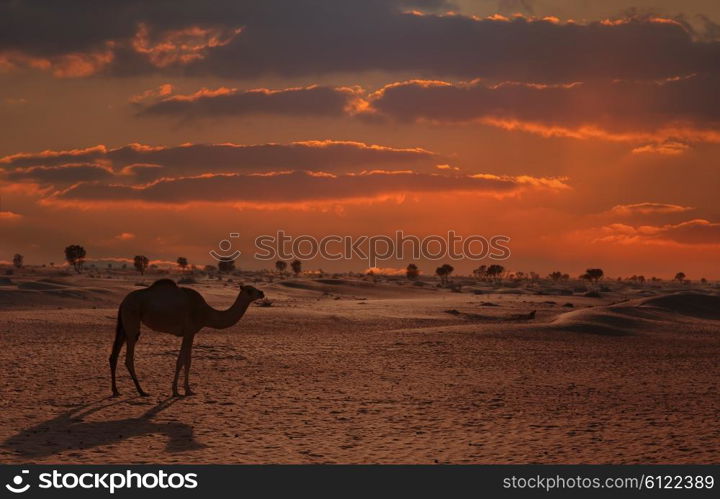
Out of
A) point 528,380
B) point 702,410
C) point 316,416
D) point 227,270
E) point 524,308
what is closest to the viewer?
point 316,416

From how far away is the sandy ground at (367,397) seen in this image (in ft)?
42.1

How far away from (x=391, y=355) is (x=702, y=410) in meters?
11.1

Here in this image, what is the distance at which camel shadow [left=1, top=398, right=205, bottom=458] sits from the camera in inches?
501

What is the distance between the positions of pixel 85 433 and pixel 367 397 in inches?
250

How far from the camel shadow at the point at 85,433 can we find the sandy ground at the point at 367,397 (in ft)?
0.15

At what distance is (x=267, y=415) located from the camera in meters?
15.5

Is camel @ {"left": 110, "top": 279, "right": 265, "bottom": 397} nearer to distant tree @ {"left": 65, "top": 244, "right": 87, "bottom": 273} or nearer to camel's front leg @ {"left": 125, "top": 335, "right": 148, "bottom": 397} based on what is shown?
camel's front leg @ {"left": 125, "top": 335, "right": 148, "bottom": 397}

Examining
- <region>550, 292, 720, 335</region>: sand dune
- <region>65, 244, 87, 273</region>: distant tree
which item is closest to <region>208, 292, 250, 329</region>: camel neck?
<region>550, 292, 720, 335</region>: sand dune

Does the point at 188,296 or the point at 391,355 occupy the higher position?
the point at 188,296

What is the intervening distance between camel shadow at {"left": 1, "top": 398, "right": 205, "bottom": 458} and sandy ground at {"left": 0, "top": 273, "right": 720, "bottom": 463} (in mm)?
47
